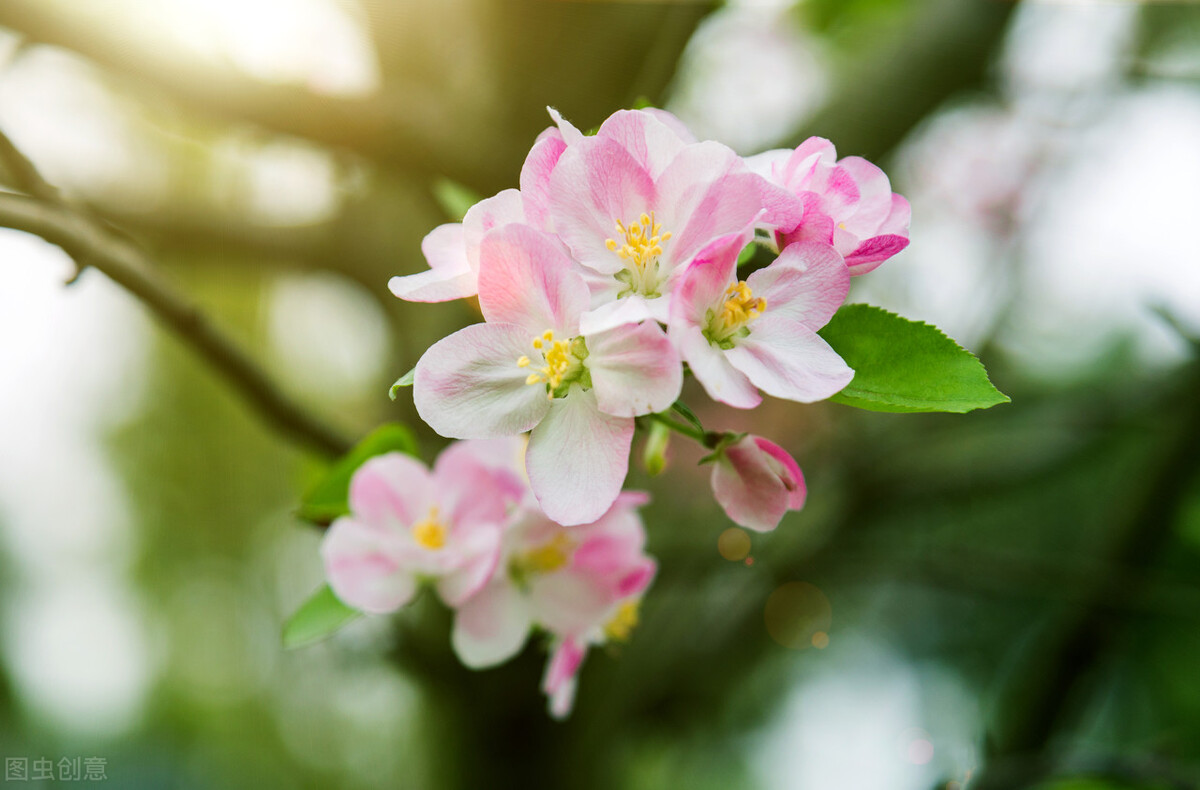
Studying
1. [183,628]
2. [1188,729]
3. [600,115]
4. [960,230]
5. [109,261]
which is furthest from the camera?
[183,628]

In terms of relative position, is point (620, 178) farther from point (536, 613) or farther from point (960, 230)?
point (960, 230)

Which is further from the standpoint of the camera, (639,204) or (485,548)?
(485,548)

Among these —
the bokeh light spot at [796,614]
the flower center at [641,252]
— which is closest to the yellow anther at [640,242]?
the flower center at [641,252]

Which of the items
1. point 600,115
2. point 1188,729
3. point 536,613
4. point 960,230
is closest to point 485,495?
point 536,613

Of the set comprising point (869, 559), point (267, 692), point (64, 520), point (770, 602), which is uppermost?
point (869, 559)

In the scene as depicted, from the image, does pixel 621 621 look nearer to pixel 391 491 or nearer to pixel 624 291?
pixel 391 491

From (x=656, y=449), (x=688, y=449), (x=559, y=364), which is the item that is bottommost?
(x=688, y=449)

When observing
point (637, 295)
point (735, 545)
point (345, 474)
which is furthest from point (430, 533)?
point (735, 545)

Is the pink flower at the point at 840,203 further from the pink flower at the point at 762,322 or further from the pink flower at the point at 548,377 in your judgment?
the pink flower at the point at 548,377
